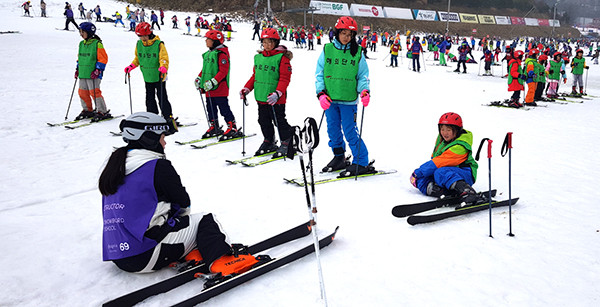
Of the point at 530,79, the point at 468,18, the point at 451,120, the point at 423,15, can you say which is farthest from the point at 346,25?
the point at 468,18

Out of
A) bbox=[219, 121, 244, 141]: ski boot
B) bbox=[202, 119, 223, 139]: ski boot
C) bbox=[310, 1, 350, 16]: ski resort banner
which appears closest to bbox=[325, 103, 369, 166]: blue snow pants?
bbox=[219, 121, 244, 141]: ski boot

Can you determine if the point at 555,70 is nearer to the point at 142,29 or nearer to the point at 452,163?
the point at 452,163

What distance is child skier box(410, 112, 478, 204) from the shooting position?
14.0 ft

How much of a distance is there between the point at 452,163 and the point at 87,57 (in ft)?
24.6

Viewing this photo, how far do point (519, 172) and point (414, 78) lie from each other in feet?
43.5

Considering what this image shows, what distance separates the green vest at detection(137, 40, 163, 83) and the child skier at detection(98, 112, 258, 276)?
520 centimetres

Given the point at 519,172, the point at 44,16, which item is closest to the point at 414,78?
the point at 519,172

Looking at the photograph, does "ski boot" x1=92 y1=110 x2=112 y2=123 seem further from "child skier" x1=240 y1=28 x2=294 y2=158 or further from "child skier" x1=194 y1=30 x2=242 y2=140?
"child skier" x1=240 y1=28 x2=294 y2=158

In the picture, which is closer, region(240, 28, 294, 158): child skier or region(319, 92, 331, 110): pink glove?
region(319, 92, 331, 110): pink glove

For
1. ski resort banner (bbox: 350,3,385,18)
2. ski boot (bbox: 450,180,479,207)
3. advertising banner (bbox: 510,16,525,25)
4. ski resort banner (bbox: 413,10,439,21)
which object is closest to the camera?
ski boot (bbox: 450,180,479,207)

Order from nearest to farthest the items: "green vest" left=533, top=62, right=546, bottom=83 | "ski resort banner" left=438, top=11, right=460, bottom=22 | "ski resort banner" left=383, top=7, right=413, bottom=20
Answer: "green vest" left=533, top=62, right=546, bottom=83, "ski resort banner" left=383, top=7, right=413, bottom=20, "ski resort banner" left=438, top=11, right=460, bottom=22

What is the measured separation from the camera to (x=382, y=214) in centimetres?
411

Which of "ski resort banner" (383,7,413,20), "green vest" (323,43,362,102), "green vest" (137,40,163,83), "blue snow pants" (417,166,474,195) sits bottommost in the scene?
"blue snow pants" (417,166,474,195)

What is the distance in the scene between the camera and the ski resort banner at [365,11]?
57.3 meters
